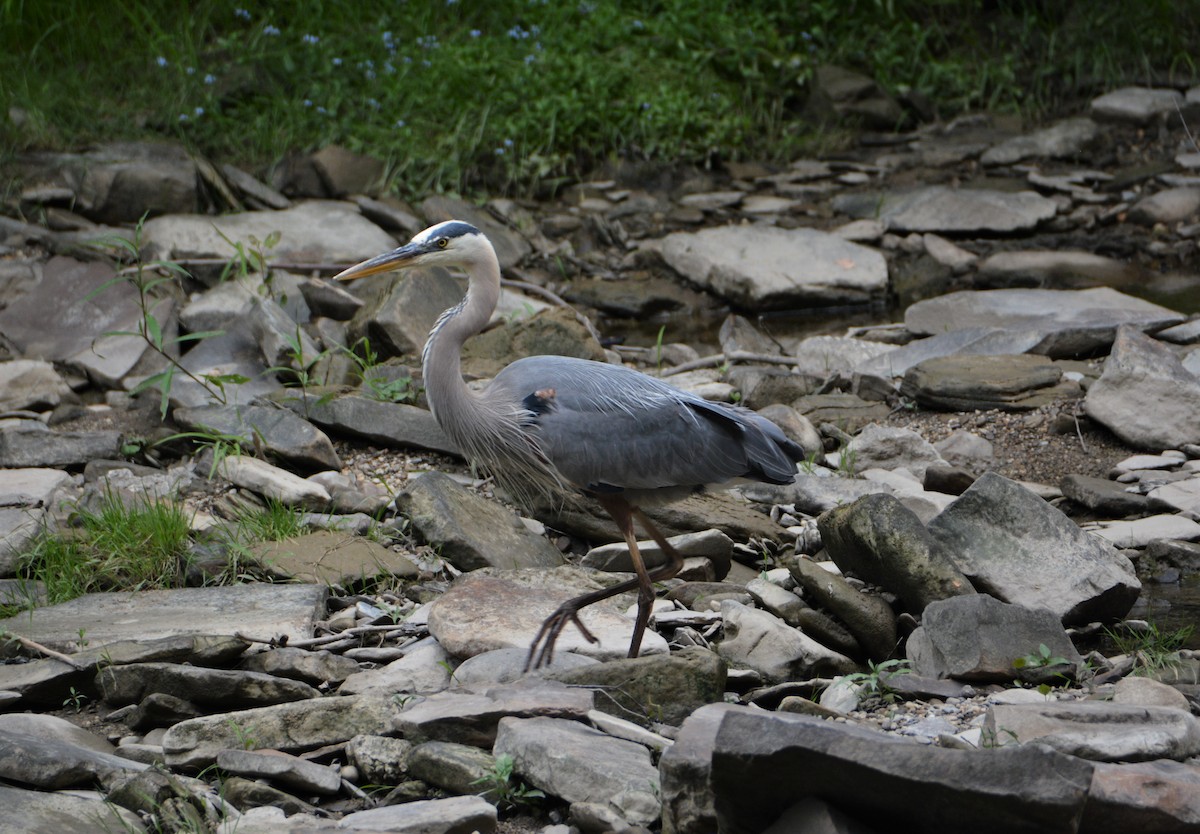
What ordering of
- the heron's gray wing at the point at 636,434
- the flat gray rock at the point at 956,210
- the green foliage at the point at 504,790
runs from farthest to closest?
the flat gray rock at the point at 956,210
the heron's gray wing at the point at 636,434
the green foliage at the point at 504,790

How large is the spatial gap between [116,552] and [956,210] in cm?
684

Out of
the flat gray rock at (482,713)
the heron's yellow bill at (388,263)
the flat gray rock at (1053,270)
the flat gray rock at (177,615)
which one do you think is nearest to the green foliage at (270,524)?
the flat gray rock at (177,615)

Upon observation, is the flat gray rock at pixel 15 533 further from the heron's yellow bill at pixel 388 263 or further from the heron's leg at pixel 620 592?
the heron's leg at pixel 620 592

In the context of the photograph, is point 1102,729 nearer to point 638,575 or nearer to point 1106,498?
point 638,575

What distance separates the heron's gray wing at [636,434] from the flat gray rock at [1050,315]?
2914 millimetres

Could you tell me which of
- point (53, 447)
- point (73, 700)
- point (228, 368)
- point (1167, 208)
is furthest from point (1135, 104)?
point (73, 700)

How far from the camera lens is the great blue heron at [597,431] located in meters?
4.61

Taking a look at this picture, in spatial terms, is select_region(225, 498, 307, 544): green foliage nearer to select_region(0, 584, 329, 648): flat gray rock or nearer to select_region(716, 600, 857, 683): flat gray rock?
select_region(0, 584, 329, 648): flat gray rock

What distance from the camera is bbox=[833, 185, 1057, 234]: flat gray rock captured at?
32.0 feet

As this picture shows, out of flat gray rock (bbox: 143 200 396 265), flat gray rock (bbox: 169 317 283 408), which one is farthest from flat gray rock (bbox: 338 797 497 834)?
flat gray rock (bbox: 143 200 396 265)

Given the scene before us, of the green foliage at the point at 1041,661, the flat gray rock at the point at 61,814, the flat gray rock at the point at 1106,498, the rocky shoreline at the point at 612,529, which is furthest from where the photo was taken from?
the flat gray rock at the point at 1106,498

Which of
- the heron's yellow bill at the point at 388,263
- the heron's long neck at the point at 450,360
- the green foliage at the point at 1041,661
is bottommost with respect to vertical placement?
the green foliage at the point at 1041,661

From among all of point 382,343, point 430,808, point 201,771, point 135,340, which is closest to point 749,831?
point 430,808

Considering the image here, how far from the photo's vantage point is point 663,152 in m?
10.5
